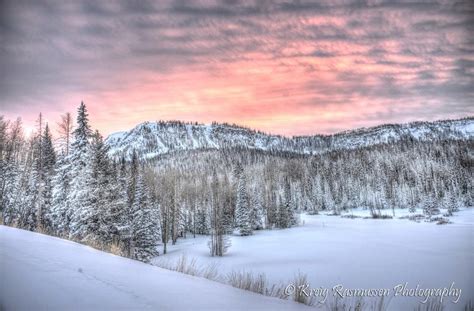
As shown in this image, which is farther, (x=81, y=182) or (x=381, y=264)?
(x=381, y=264)

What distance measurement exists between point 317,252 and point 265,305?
29678mm

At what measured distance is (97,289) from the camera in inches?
169

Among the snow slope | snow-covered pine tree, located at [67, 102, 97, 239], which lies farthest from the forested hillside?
the snow slope

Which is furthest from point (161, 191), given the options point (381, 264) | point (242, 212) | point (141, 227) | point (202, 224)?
point (381, 264)

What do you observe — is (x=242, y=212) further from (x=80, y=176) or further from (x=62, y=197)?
(x=80, y=176)

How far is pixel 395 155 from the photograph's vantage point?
473ft

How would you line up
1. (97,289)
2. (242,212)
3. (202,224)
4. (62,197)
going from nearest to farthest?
(97,289)
(62,197)
(242,212)
(202,224)

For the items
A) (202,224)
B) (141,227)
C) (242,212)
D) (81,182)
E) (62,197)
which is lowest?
(202,224)

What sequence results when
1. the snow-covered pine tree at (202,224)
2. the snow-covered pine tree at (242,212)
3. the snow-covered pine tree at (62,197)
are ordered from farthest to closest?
the snow-covered pine tree at (202,224), the snow-covered pine tree at (242,212), the snow-covered pine tree at (62,197)

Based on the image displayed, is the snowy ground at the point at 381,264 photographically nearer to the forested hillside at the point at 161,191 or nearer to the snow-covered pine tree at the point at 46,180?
the forested hillside at the point at 161,191

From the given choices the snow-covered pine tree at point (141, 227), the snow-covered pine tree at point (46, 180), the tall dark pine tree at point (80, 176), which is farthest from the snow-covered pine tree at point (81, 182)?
the snow-covered pine tree at point (46, 180)

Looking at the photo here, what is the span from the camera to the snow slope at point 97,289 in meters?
3.76

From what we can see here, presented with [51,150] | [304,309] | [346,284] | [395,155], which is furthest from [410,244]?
[395,155]

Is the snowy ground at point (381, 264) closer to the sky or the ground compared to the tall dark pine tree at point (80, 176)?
closer to the ground
